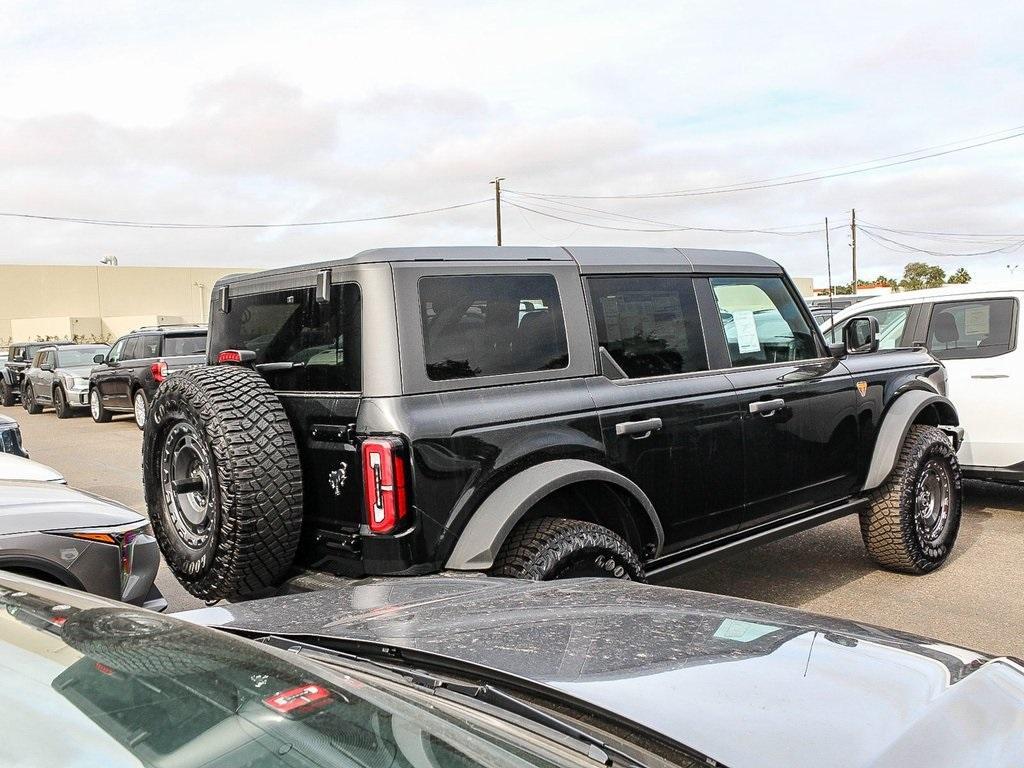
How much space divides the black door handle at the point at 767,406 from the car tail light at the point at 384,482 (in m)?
2.19

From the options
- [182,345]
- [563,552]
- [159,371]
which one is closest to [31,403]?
[182,345]

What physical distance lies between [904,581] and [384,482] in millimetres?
3812

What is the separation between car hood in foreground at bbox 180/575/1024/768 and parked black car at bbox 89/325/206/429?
44.6ft

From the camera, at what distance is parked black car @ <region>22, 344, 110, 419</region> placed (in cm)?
1905

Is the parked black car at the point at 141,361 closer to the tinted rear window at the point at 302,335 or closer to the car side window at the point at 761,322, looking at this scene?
the tinted rear window at the point at 302,335

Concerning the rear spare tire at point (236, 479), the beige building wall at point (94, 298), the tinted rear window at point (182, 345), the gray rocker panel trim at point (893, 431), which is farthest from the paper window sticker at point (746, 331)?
the beige building wall at point (94, 298)

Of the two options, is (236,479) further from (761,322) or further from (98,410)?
(98,410)

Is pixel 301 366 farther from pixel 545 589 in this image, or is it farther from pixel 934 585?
pixel 934 585

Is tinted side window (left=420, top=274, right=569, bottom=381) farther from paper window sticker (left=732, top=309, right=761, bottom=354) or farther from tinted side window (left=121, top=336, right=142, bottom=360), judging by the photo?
tinted side window (left=121, top=336, right=142, bottom=360)

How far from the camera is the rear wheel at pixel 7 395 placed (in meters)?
24.6

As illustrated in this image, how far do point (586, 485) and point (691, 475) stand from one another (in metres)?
0.69

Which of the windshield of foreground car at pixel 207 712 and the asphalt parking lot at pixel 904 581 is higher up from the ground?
the windshield of foreground car at pixel 207 712

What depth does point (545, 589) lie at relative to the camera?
9.34 feet

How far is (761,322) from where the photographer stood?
5324 millimetres
